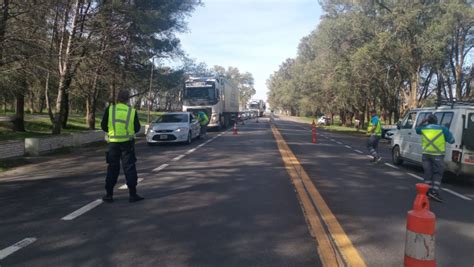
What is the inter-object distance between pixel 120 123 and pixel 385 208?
465cm

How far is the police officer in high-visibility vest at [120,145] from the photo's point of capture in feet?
24.3

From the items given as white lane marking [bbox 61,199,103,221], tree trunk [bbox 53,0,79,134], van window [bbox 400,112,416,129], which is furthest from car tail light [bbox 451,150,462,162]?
tree trunk [bbox 53,0,79,134]

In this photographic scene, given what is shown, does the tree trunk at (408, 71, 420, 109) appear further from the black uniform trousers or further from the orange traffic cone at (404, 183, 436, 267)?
the orange traffic cone at (404, 183, 436, 267)

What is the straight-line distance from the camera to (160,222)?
6125 millimetres

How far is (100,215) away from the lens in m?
6.50

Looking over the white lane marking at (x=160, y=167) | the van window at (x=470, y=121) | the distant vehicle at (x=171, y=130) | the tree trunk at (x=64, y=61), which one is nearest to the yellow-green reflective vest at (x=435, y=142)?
the van window at (x=470, y=121)

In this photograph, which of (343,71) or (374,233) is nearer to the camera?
(374,233)

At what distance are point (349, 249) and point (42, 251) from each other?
3.44 m

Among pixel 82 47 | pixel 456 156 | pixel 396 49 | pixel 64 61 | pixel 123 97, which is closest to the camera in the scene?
pixel 123 97

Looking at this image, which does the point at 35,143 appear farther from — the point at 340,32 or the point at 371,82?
the point at 371,82

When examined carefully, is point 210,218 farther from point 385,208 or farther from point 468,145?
point 468,145

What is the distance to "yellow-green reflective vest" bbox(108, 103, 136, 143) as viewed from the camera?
24.4 ft

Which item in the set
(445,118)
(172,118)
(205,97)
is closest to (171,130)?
(172,118)

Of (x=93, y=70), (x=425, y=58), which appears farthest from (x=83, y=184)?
(x=425, y=58)
